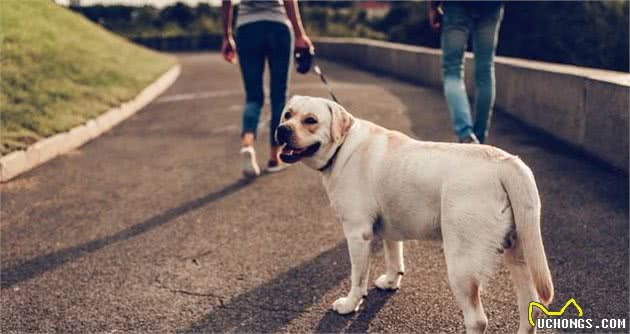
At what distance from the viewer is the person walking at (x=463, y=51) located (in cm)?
482

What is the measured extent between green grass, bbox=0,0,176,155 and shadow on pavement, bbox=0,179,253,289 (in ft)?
8.02

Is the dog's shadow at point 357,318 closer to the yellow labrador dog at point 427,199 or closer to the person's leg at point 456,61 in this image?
the yellow labrador dog at point 427,199

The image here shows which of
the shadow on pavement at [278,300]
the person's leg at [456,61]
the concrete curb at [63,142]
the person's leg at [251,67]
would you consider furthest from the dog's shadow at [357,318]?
the concrete curb at [63,142]

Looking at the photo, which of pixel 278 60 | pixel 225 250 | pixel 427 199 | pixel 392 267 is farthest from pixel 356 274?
pixel 278 60

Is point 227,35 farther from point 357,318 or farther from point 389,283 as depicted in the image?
point 357,318

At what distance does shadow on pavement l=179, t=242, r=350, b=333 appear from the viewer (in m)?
2.95

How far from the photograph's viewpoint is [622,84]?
486 cm

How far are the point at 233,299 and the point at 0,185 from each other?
11.7 feet

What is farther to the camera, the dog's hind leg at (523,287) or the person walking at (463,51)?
the person walking at (463,51)

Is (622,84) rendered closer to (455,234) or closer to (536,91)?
(536,91)

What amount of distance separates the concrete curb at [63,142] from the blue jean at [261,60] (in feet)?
7.97

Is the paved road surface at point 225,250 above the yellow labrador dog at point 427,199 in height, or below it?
below

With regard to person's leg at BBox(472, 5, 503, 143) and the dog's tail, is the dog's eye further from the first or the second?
person's leg at BBox(472, 5, 503, 143)

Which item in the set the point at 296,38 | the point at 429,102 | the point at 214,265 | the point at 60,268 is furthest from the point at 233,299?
the point at 429,102
